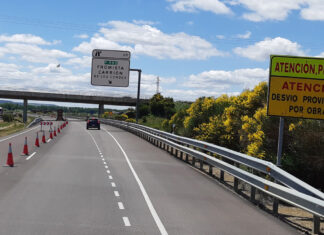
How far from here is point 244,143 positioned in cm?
1803

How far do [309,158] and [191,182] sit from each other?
3.51 m

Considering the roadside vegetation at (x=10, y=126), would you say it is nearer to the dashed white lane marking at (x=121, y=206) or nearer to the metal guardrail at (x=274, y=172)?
the metal guardrail at (x=274, y=172)

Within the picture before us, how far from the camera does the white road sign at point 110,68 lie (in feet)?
139

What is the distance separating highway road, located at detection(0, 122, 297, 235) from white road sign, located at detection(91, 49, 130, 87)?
86.6 ft

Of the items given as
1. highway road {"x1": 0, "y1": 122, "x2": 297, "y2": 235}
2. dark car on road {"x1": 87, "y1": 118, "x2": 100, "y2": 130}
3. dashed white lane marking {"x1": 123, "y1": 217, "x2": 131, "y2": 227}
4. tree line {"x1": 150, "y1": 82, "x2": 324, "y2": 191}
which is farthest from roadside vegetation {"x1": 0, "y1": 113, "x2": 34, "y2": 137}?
dashed white lane marking {"x1": 123, "y1": 217, "x2": 131, "y2": 227}

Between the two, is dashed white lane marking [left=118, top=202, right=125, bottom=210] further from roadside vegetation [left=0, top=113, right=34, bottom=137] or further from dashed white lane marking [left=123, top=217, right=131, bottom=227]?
roadside vegetation [left=0, top=113, right=34, bottom=137]

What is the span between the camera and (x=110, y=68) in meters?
42.8

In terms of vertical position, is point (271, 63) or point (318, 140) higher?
point (271, 63)

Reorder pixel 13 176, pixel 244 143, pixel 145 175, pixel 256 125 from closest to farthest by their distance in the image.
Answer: pixel 13 176 → pixel 145 175 → pixel 256 125 → pixel 244 143

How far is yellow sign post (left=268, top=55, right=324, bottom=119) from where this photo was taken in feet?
39.2

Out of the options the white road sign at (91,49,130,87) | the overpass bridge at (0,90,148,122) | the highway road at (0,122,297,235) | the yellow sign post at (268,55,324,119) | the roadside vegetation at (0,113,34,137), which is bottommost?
the roadside vegetation at (0,113,34,137)

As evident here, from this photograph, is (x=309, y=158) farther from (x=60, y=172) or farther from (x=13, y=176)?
(x=13, y=176)

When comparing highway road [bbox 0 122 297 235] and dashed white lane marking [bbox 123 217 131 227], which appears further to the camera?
dashed white lane marking [bbox 123 217 131 227]

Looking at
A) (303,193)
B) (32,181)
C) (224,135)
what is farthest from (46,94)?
(303,193)
